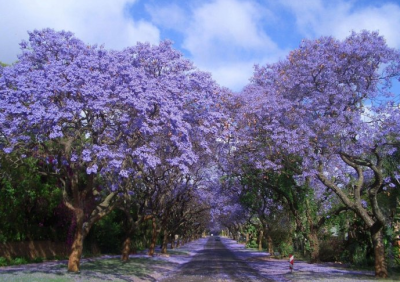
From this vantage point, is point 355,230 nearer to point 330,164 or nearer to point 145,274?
point 330,164

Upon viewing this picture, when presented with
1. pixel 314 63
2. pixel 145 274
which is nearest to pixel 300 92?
pixel 314 63

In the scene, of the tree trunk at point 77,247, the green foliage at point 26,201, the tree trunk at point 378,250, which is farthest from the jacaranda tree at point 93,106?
the tree trunk at point 378,250

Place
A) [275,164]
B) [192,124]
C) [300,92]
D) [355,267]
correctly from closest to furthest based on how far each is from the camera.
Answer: [192,124] → [300,92] → [275,164] → [355,267]

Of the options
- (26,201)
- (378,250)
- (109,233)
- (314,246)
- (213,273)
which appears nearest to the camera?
(378,250)

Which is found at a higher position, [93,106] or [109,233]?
[93,106]

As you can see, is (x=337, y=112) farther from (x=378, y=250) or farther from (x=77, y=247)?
(x=77, y=247)

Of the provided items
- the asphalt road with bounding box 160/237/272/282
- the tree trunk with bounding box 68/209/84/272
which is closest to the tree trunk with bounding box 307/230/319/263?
the asphalt road with bounding box 160/237/272/282

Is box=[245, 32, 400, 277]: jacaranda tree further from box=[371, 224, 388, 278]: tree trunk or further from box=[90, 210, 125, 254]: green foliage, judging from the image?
box=[90, 210, 125, 254]: green foliage

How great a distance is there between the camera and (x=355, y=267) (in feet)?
86.5

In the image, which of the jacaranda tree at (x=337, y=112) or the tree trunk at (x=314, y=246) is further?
the tree trunk at (x=314, y=246)

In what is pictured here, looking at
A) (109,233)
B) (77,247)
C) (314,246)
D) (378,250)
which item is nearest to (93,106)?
(77,247)

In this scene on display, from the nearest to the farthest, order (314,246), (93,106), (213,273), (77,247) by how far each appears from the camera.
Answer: (93,106) → (77,247) → (213,273) → (314,246)

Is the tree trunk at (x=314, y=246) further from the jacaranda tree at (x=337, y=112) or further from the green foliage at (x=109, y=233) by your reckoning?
the green foliage at (x=109, y=233)

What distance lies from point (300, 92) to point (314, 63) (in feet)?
5.39
